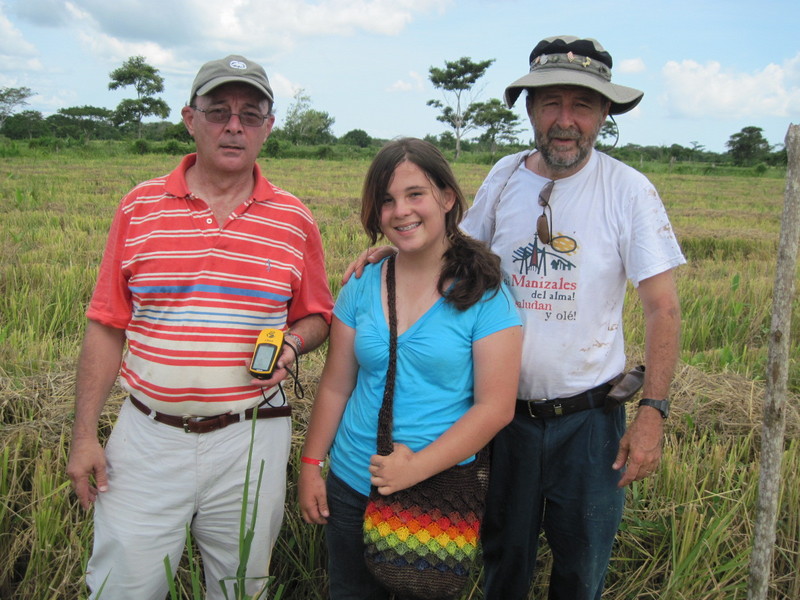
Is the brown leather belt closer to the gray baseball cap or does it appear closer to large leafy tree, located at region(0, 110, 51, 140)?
the gray baseball cap

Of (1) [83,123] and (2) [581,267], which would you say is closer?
(2) [581,267]

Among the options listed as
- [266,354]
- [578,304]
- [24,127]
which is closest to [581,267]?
[578,304]

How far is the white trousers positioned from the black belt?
2.79ft

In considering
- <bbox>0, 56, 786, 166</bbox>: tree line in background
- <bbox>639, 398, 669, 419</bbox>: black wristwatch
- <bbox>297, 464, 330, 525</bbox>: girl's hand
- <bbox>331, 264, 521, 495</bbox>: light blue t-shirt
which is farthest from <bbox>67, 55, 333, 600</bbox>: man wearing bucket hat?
<bbox>0, 56, 786, 166</bbox>: tree line in background

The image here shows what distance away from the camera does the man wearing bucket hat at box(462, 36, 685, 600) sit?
6.23ft

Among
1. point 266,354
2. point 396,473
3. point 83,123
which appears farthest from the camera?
point 83,123

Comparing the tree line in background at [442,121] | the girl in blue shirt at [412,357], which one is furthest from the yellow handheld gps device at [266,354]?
the tree line in background at [442,121]

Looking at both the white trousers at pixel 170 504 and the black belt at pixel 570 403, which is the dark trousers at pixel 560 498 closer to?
the black belt at pixel 570 403

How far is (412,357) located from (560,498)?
73cm

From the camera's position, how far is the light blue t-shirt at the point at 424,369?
5.74 ft

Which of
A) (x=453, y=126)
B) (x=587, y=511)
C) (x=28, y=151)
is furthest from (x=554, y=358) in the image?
(x=453, y=126)

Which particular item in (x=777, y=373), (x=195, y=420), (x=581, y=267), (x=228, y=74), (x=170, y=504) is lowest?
(x=170, y=504)

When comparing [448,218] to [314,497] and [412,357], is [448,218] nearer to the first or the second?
[412,357]

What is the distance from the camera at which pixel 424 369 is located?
69.2 inches
